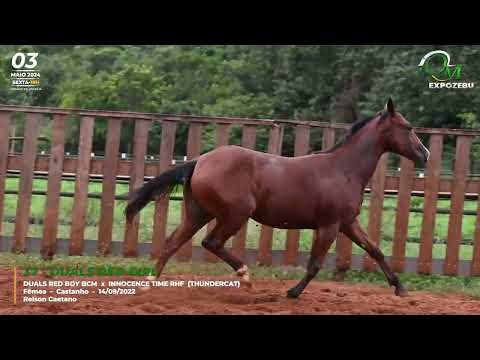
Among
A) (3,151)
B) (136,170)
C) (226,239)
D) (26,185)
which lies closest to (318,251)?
(226,239)

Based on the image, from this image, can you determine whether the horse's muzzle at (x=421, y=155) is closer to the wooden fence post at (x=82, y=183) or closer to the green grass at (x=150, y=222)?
the green grass at (x=150, y=222)

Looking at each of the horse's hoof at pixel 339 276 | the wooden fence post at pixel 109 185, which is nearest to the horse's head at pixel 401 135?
the horse's hoof at pixel 339 276

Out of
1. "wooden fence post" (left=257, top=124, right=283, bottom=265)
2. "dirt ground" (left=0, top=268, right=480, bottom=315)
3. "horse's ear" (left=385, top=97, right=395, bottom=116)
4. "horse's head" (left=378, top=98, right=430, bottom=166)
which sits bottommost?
"dirt ground" (left=0, top=268, right=480, bottom=315)

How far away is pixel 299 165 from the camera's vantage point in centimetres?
743

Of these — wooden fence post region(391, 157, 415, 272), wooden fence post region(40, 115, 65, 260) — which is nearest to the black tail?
wooden fence post region(40, 115, 65, 260)

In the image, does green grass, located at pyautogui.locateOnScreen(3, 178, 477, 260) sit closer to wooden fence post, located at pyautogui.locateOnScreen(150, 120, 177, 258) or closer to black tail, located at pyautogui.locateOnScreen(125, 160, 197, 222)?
wooden fence post, located at pyautogui.locateOnScreen(150, 120, 177, 258)

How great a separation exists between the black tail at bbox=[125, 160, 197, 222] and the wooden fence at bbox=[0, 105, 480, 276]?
74 centimetres

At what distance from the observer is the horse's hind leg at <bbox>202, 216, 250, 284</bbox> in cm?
717

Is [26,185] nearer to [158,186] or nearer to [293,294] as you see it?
[158,186]

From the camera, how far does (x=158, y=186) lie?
7.31 meters

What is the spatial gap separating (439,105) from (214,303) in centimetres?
315

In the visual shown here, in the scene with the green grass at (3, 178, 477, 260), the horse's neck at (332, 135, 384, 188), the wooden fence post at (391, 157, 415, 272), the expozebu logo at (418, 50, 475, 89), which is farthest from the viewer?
the wooden fence post at (391, 157, 415, 272)
